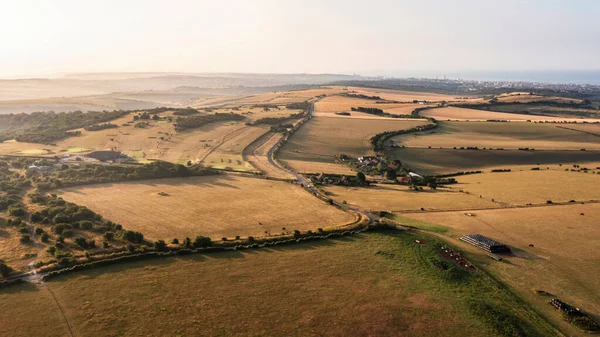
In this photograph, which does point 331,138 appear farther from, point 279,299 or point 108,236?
point 279,299

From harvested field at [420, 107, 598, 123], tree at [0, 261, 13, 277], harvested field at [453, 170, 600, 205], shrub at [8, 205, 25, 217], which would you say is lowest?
tree at [0, 261, 13, 277]

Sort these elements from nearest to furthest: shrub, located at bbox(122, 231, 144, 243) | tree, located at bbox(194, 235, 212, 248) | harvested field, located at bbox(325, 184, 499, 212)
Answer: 1. tree, located at bbox(194, 235, 212, 248)
2. shrub, located at bbox(122, 231, 144, 243)
3. harvested field, located at bbox(325, 184, 499, 212)

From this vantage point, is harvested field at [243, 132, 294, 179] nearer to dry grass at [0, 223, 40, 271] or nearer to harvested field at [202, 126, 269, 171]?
harvested field at [202, 126, 269, 171]

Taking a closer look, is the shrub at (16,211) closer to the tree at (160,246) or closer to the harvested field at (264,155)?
the tree at (160,246)

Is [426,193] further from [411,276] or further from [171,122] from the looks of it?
[171,122]

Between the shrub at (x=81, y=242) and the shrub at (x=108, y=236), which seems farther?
the shrub at (x=108, y=236)

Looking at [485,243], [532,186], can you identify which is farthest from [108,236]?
[532,186]

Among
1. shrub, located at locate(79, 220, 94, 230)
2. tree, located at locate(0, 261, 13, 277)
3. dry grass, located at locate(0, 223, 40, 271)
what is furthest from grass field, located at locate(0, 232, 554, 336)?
shrub, located at locate(79, 220, 94, 230)

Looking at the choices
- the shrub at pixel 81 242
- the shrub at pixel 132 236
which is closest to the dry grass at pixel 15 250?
the shrub at pixel 81 242
